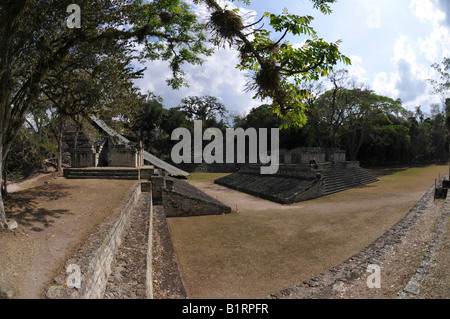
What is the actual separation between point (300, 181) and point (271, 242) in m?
8.78

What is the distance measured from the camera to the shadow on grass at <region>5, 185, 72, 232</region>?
14.9 ft

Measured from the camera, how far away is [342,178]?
17.1 m

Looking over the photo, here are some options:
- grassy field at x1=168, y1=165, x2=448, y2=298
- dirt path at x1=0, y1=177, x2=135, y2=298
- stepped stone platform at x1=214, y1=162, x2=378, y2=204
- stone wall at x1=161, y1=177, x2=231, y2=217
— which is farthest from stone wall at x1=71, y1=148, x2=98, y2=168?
stepped stone platform at x1=214, y1=162, x2=378, y2=204

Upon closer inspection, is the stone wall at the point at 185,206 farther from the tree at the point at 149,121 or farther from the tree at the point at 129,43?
the tree at the point at 149,121

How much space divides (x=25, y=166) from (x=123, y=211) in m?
13.4

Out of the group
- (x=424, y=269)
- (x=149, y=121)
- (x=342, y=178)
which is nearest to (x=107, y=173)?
(x=424, y=269)

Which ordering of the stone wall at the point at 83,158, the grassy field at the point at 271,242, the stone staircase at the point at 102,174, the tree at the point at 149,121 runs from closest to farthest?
the grassy field at the point at 271,242 → the stone staircase at the point at 102,174 → the stone wall at the point at 83,158 → the tree at the point at 149,121

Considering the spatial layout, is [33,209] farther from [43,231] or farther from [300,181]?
[300,181]

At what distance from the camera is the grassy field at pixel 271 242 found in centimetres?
478

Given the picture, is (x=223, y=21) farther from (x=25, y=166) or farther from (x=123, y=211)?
(x=25, y=166)

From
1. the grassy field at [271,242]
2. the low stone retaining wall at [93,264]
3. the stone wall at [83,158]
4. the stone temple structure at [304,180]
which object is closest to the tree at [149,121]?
the stone temple structure at [304,180]

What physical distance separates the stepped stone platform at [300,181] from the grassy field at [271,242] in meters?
1.86

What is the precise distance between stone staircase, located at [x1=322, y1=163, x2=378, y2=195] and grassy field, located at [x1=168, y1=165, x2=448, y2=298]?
3.76 metres
